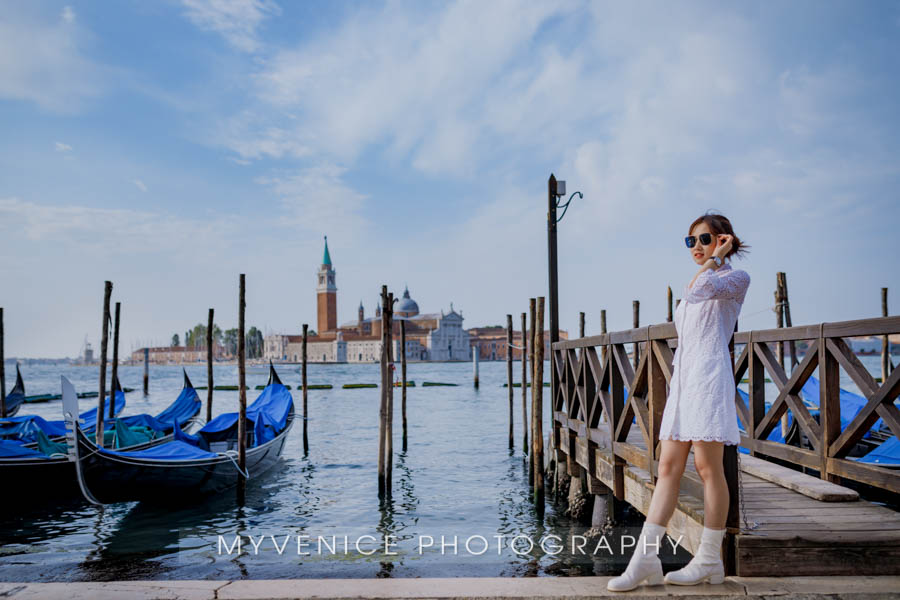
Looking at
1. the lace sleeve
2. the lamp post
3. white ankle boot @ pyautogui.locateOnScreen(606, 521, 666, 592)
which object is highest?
the lamp post

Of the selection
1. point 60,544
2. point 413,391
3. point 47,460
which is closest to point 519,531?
point 60,544

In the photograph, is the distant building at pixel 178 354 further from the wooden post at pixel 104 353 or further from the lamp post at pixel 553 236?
the lamp post at pixel 553 236

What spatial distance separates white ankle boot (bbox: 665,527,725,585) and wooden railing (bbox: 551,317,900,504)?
0.48 feet

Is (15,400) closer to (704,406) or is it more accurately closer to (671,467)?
(671,467)

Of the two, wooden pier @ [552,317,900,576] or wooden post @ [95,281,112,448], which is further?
wooden post @ [95,281,112,448]

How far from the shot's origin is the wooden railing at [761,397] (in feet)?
9.45

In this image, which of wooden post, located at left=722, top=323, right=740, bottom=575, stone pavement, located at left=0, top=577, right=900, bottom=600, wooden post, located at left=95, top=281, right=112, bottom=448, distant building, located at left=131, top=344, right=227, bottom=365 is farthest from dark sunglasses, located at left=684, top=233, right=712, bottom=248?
distant building, located at left=131, top=344, right=227, bottom=365

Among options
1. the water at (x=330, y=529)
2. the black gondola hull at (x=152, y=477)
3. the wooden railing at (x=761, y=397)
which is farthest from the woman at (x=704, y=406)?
the black gondola hull at (x=152, y=477)

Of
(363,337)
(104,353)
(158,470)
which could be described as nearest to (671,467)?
(158,470)

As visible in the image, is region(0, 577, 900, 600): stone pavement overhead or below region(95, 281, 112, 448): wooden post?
Result: below

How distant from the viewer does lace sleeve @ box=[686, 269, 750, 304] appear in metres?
2.19

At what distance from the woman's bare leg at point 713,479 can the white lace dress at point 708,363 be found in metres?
0.05

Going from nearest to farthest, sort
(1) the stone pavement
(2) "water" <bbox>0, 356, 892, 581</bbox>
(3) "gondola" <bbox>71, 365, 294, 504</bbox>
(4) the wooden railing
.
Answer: (1) the stone pavement < (4) the wooden railing < (2) "water" <bbox>0, 356, 892, 581</bbox> < (3) "gondola" <bbox>71, 365, 294, 504</bbox>

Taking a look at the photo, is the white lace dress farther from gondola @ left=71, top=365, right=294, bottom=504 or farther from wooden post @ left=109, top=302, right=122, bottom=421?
wooden post @ left=109, top=302, right=122, bottom=421
